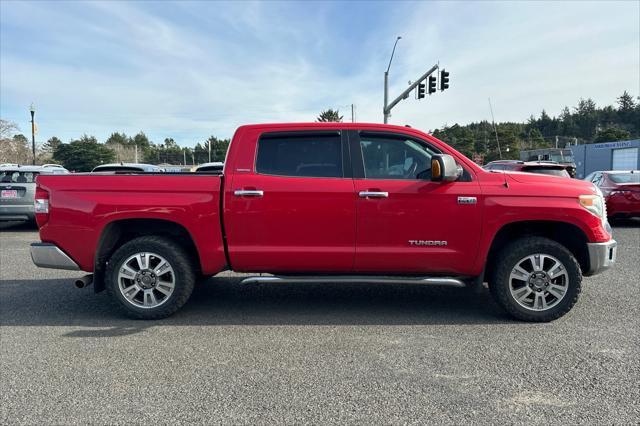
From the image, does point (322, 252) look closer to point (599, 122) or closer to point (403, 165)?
point (403, 165)

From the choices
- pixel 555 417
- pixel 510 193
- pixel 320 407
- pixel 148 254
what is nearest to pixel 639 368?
pixel 555 417

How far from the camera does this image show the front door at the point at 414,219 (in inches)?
168

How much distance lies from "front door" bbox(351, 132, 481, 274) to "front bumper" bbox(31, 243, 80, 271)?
2917 millimetres

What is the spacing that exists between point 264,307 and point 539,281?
285 cm

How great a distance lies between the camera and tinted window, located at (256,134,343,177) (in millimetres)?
4457

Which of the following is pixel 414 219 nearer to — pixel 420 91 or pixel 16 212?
pixel 16 212

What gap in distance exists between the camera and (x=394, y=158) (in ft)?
14.7

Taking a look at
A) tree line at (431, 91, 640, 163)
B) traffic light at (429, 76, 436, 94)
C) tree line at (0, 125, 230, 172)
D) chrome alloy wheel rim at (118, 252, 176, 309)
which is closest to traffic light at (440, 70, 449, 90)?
traffic light at (429, 76, 436, 94)

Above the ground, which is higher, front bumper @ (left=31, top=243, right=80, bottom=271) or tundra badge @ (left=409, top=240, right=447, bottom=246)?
tundra badge @ (left=409, top=240, right=447, bottom=246)

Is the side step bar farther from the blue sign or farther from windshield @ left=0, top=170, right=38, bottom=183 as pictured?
the blue sign

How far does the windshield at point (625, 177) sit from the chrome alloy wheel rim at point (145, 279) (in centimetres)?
1166

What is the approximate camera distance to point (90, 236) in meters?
4.42

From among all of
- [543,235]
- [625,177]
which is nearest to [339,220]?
[543,235]

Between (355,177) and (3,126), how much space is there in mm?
39985
